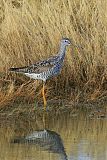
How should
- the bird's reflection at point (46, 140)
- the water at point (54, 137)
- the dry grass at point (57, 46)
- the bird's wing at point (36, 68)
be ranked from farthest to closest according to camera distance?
the dry grass at point (57, 46) < the bird's wing at point (36, 68) < the bird's reflection at point (46, 140) < the water at point (54, 137)

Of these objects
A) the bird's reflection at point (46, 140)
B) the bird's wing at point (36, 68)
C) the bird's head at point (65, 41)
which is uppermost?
the bird's head at point (65, 41)

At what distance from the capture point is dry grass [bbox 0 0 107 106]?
11227 millimetres

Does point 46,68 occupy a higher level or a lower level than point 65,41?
lower

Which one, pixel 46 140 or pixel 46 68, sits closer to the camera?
pixel 46 140

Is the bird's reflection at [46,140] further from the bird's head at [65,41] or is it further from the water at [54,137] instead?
the bird's head at [65,41]

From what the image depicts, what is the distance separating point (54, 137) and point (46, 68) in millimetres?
2199

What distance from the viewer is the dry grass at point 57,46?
442 inches

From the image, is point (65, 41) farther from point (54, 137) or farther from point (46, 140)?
point (46, 140)

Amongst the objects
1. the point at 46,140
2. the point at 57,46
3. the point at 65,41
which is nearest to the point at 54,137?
the point at 46,140

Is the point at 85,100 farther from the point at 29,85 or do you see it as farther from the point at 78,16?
the point at 78,16

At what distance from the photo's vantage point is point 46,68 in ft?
35.7

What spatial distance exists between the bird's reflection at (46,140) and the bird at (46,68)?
1.71 m

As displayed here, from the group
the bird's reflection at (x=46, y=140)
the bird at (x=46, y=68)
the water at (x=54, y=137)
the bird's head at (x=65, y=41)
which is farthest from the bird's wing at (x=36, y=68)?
the bird's reflection at (x=46, y=140)

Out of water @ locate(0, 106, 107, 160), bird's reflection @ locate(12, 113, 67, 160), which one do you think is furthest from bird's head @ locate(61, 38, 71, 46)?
bird's reflection @ locate(12, 113, 67, 160)
